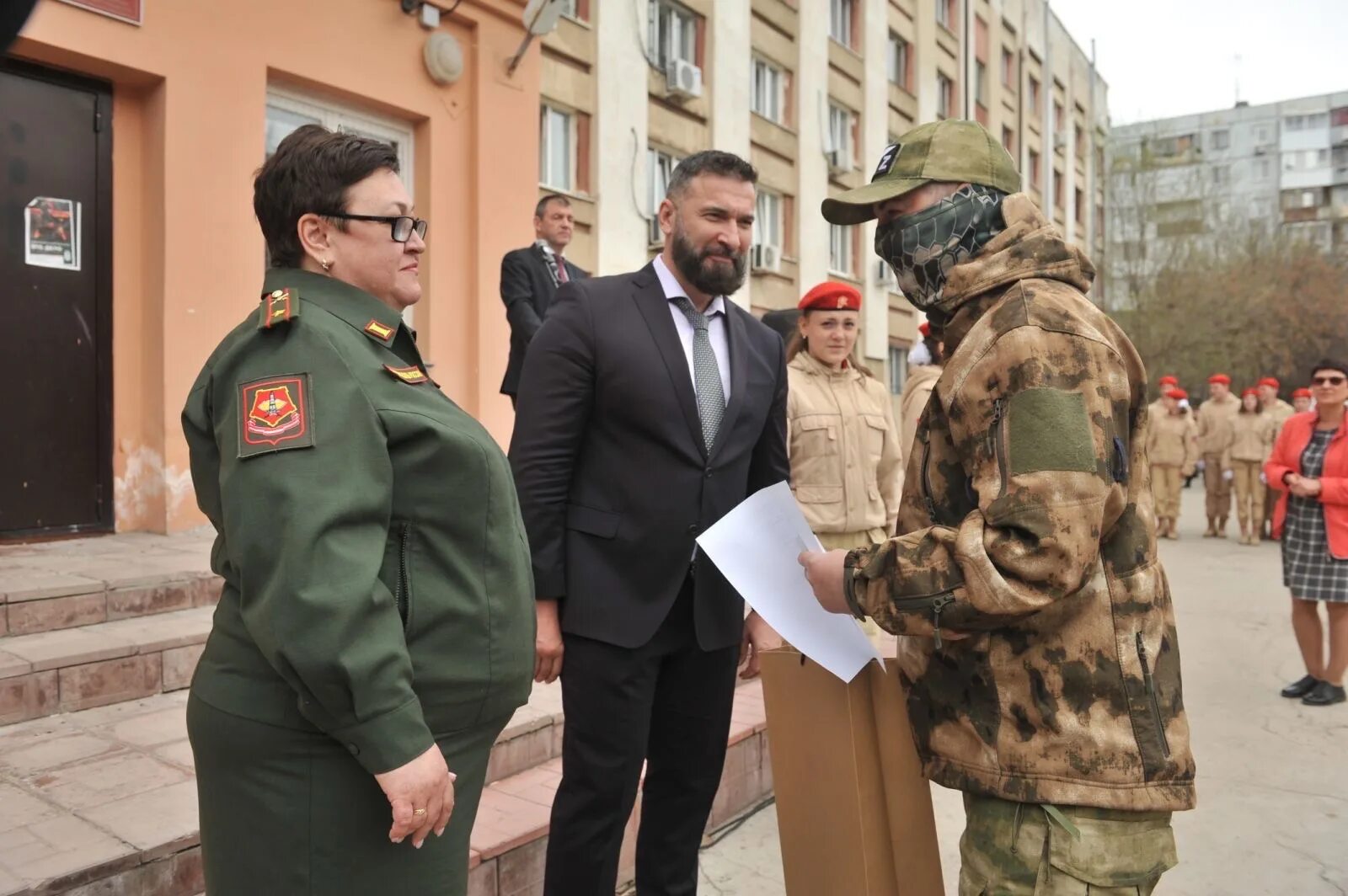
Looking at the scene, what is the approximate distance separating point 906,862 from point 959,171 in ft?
4.54

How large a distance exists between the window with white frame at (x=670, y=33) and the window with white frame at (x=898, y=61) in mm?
7737

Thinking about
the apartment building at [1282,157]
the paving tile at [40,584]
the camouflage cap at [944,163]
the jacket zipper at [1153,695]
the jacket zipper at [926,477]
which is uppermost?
the apartment building at [1282,157]

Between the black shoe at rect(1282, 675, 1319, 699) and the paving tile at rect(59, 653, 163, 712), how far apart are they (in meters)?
6.25

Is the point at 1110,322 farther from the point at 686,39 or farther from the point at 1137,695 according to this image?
the point at 686,39

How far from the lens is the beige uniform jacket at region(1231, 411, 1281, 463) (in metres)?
14.5

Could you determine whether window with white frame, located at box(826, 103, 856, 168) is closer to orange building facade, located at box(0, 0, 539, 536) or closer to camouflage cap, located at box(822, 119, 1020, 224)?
orange building facade, located at box(0, 0, 539, 536)

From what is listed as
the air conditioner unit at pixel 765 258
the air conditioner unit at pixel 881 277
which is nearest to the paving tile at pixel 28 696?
the air conditioner unit at pixel 765 258

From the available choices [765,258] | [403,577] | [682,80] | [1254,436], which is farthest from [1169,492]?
[403,577]

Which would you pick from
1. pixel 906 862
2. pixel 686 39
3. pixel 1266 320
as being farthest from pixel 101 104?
pixel 1266 320

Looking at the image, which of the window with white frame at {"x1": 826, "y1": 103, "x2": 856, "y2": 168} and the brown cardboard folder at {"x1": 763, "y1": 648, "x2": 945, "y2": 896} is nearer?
the brown cardboard folder at {"x1": 763, "y1": 648, "x2": 945, "y2": 896}

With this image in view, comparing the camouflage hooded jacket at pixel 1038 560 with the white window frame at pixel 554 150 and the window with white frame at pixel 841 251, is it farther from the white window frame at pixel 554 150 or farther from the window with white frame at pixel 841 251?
the window with white frame at pixel 841 251

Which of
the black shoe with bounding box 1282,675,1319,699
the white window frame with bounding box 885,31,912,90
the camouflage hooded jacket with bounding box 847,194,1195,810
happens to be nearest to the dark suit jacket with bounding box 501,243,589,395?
the camouflage hooded jacket with bounding box 847,194,1195,810

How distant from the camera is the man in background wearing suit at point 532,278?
5996 mm

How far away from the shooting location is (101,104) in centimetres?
618
